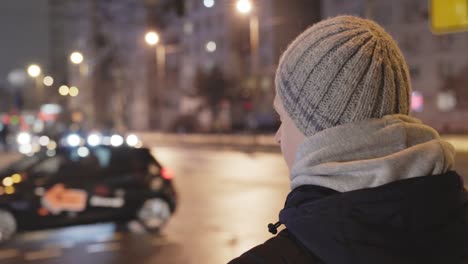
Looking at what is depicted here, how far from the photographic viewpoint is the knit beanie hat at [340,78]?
1.21 m

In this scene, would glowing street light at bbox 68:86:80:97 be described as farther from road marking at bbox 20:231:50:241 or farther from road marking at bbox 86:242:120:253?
road marking at bbox 86:242:120:253

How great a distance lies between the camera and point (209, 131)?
5919 centimetres

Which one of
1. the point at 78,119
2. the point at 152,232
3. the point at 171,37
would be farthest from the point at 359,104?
the point at 171,37

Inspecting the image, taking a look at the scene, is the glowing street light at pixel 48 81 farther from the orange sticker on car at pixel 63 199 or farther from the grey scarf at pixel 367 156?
the grey scarf at pixel 367 156

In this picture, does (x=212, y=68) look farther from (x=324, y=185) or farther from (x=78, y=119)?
(x=324, y=185)

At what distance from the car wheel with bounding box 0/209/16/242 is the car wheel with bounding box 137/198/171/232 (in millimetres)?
1820

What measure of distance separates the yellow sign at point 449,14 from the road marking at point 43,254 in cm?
688

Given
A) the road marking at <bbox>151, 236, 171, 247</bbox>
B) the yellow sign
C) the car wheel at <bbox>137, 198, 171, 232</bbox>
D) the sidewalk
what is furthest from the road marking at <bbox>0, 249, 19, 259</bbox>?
the sidewalk

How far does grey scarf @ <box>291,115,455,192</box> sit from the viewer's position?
1159 mm

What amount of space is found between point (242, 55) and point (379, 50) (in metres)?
59.6

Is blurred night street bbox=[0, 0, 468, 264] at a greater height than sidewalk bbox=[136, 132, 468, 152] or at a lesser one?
greater

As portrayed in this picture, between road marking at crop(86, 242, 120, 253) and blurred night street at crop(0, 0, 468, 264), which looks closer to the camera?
blurred night street at crop(0, 0, 468, 264)

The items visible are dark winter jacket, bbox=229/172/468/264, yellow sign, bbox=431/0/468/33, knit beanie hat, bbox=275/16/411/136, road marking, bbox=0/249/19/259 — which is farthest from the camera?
yellow sign, bbox=431/0/468/33

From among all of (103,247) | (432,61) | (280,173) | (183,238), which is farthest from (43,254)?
(432,61)
